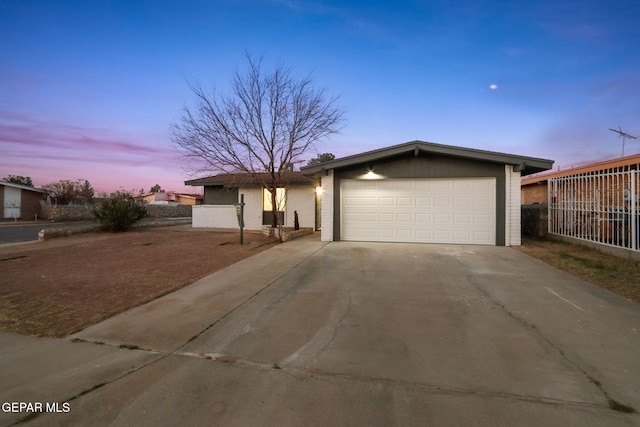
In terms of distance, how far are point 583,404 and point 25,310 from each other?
261 inches

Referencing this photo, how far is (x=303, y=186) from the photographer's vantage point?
52.9 feet

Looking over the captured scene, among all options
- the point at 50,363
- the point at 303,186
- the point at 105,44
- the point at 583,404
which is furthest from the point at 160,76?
the point at 583,404

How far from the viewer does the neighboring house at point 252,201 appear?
53.0 feet

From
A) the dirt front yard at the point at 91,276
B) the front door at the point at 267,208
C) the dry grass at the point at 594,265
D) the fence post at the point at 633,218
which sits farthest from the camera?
the front door at the point at 267,208

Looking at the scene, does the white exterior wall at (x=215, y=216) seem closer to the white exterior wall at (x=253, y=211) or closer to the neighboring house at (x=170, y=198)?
the white exterior wall at (x=253, y=211)

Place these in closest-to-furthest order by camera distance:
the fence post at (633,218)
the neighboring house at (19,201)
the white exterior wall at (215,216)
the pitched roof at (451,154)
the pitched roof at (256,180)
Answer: the fence post at (633,218) → the pitched roof at (451,154) → the pitched roof at (256,180) → the white exterior wall at (215,216) → the neighboring house at (19,201)

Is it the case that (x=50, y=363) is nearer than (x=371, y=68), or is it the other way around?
(x=50, y=363)

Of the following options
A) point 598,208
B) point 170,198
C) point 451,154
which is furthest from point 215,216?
point 170,198

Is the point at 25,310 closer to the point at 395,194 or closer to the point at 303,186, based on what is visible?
the point at 395,194

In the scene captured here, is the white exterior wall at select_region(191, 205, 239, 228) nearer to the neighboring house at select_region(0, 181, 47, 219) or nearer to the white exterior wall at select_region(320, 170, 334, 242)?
the white exterior wall at select_region(320, 170, 334, 242)

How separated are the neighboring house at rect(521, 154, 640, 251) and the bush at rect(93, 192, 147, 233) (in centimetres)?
1915

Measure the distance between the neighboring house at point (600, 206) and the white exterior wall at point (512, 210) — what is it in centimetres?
175

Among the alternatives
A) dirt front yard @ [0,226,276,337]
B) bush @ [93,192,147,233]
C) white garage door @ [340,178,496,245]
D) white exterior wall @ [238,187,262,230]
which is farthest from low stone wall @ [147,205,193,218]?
white garage door @ [340,178,496,245]

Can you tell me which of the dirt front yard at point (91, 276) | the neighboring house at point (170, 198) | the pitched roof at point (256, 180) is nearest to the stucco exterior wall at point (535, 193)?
the pitched roof at point (256, 180)
